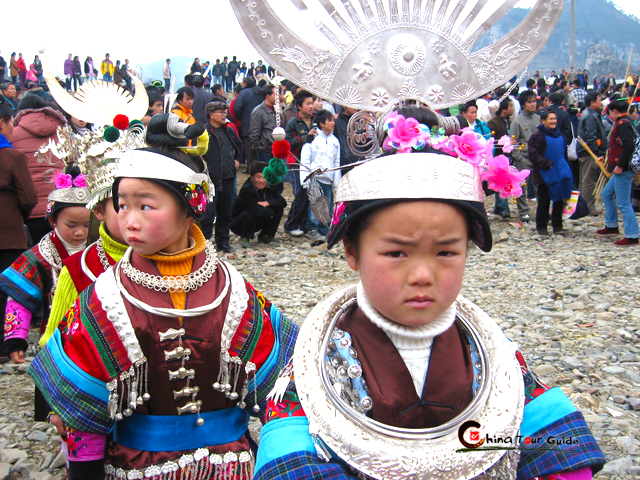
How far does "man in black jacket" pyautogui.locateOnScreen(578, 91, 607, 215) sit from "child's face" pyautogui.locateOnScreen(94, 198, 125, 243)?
10031mm

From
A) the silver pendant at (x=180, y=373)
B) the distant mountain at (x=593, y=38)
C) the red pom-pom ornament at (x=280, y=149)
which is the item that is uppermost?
the distant mountain at (x=593, y=38)

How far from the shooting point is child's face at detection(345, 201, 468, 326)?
1.47 metres

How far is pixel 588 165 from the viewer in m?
10.7

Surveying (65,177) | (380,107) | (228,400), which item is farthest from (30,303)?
(380,107)

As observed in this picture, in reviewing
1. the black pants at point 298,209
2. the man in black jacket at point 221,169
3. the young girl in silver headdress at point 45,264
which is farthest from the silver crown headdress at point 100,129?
the black pants at point 298,209

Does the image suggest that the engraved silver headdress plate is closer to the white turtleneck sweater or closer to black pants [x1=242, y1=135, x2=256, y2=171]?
the white turtleneck sweater

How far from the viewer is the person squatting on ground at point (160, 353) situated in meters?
2.07

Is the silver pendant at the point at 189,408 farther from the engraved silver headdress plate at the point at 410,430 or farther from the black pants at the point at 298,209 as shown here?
the black pants at the point at 298,209

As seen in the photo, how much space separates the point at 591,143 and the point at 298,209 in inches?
232

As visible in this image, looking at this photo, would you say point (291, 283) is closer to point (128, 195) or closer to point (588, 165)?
point (128, 195)

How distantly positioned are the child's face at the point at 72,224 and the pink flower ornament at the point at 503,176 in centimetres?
278

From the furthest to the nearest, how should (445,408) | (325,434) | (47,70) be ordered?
(47,70), (445,408), (325,434)

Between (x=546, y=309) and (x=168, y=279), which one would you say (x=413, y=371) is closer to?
(x=168, y=279)

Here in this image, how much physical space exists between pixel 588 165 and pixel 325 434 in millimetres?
10854
